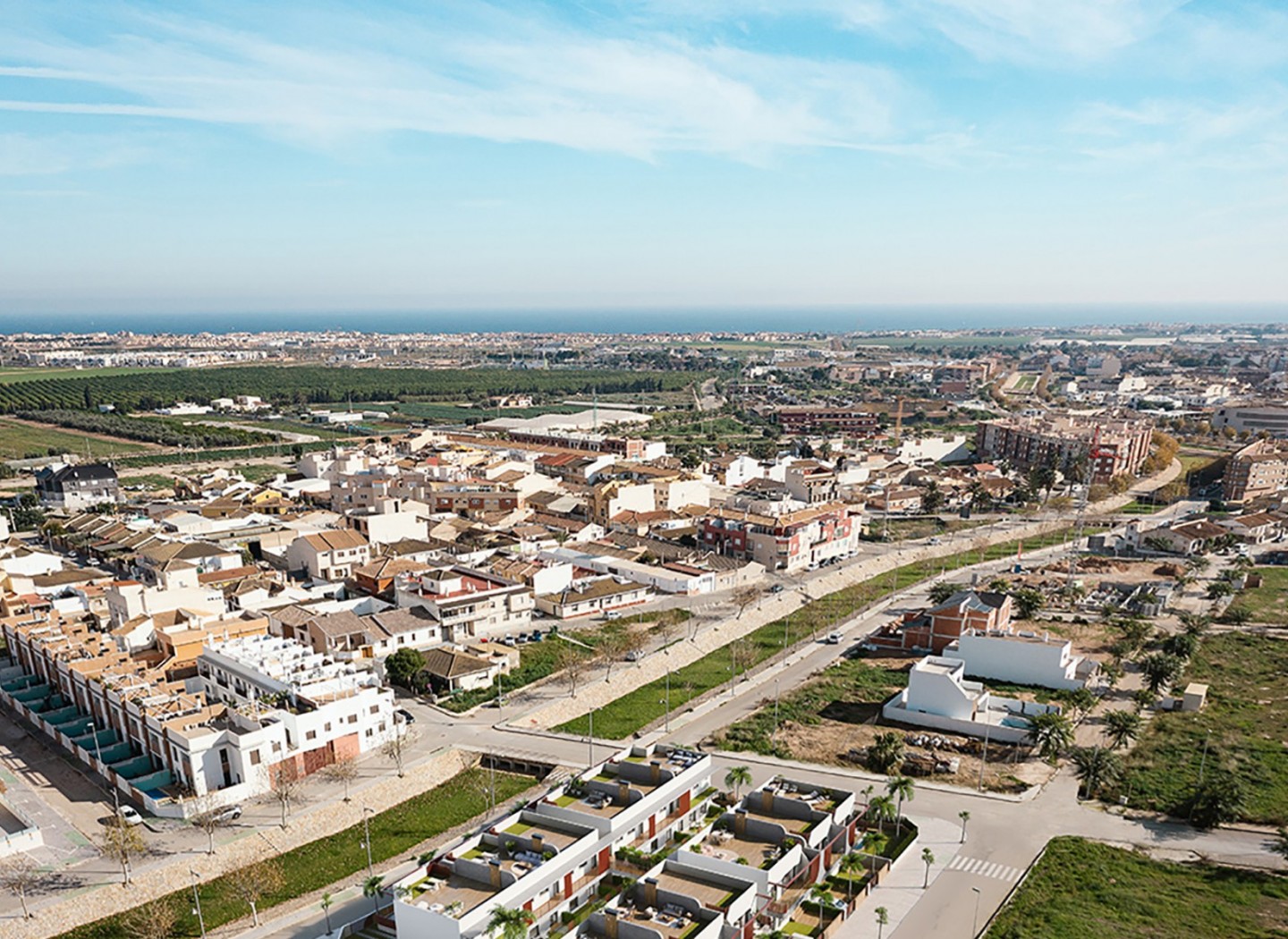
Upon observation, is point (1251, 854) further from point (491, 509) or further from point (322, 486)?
point (322, 486)

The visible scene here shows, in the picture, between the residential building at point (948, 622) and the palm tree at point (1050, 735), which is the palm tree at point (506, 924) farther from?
the residential building at point (948, 622)

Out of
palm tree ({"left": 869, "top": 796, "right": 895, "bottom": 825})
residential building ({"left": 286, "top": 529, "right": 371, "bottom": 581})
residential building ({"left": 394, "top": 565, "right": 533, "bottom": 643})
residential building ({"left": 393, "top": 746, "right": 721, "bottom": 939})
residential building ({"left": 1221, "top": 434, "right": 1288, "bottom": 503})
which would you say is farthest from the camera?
residential building ({"left": 1221, "top": 434, "right": 1288, "bottom": 503})

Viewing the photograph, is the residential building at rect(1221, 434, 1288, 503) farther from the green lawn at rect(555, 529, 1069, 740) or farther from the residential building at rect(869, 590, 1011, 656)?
the residential building at rect(869, 590, 1011, 656)

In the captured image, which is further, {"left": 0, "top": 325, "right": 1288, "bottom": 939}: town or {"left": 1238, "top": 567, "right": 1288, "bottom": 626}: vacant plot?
{"left": 1238, "top": 567, "right": 1288, "bottom": 626}: vacant plot

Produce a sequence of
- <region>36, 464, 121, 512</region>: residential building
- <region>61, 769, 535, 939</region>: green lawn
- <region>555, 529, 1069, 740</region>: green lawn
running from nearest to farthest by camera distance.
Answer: <region>61, 769, 535, 939</region>: green lawn
<region>555, 529, 1069, 740</region>: green lawn
<region>36, 464, 121, 512</region>: residential building

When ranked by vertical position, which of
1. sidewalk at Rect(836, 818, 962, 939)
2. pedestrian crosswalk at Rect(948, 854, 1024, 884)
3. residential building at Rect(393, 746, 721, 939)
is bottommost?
pedestrian crosswalk at Rect(948, 854, 1024, 884)

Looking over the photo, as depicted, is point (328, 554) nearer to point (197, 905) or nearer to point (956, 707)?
point (197, 905)

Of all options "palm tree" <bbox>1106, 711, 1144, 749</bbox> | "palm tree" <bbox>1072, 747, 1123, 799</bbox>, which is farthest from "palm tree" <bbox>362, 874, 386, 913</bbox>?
"palm tree" <bbox>1106, 711, 1144, 749</bbox>
